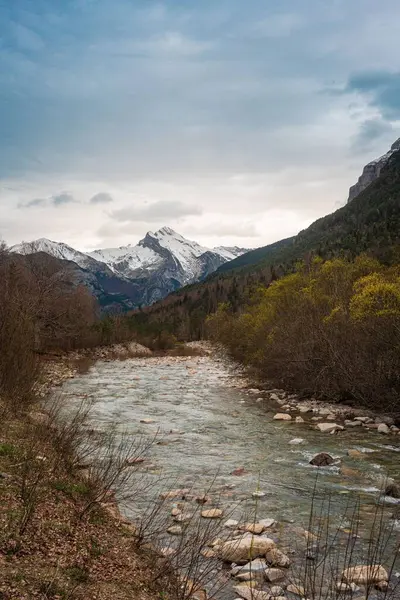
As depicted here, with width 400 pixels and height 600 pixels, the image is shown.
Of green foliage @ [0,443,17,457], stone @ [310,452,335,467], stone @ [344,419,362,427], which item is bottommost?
stone @ [344,419,362,427]

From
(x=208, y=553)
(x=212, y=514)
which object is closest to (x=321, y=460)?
(x=212, y=514)

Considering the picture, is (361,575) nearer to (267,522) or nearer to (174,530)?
(267,522)

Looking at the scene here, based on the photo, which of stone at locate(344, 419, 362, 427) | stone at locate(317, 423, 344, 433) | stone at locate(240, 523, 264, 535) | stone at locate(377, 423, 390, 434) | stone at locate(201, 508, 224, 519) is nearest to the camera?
stone at locate(240, 523, 264, 535)

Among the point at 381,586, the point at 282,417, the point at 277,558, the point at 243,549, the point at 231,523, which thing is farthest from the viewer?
the point at 282,417

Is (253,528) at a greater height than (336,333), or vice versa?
(336,333)

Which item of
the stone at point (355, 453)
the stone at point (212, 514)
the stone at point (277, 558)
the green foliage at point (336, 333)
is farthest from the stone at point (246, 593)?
the green foliage at point (336, 333)

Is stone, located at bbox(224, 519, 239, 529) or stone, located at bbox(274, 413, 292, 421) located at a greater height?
stone, located at bbox(224, 519, 239, 529)

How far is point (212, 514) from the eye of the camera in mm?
8727

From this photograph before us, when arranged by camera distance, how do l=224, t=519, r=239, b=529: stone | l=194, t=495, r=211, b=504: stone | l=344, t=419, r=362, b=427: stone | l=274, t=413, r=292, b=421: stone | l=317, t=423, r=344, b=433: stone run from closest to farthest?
1. l=224, t=519, r=239, b=529: stone
2. l=194, t=495, r=211, b=504: stone
3. l=317, t=423, r=344, b=433: stone
4. l=344, t=419, r=362, b=427: stone
5. l=274, t=413, r=292, b=421: stone

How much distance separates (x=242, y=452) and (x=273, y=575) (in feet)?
24.2

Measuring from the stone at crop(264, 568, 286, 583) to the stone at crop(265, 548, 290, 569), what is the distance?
7.0 inches

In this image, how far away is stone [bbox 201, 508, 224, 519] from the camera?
8.71m

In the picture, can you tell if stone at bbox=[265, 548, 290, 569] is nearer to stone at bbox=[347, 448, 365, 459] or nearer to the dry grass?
the dry grass

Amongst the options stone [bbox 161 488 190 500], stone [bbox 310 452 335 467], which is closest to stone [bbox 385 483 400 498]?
stone [bbox 310 452 335 467]
